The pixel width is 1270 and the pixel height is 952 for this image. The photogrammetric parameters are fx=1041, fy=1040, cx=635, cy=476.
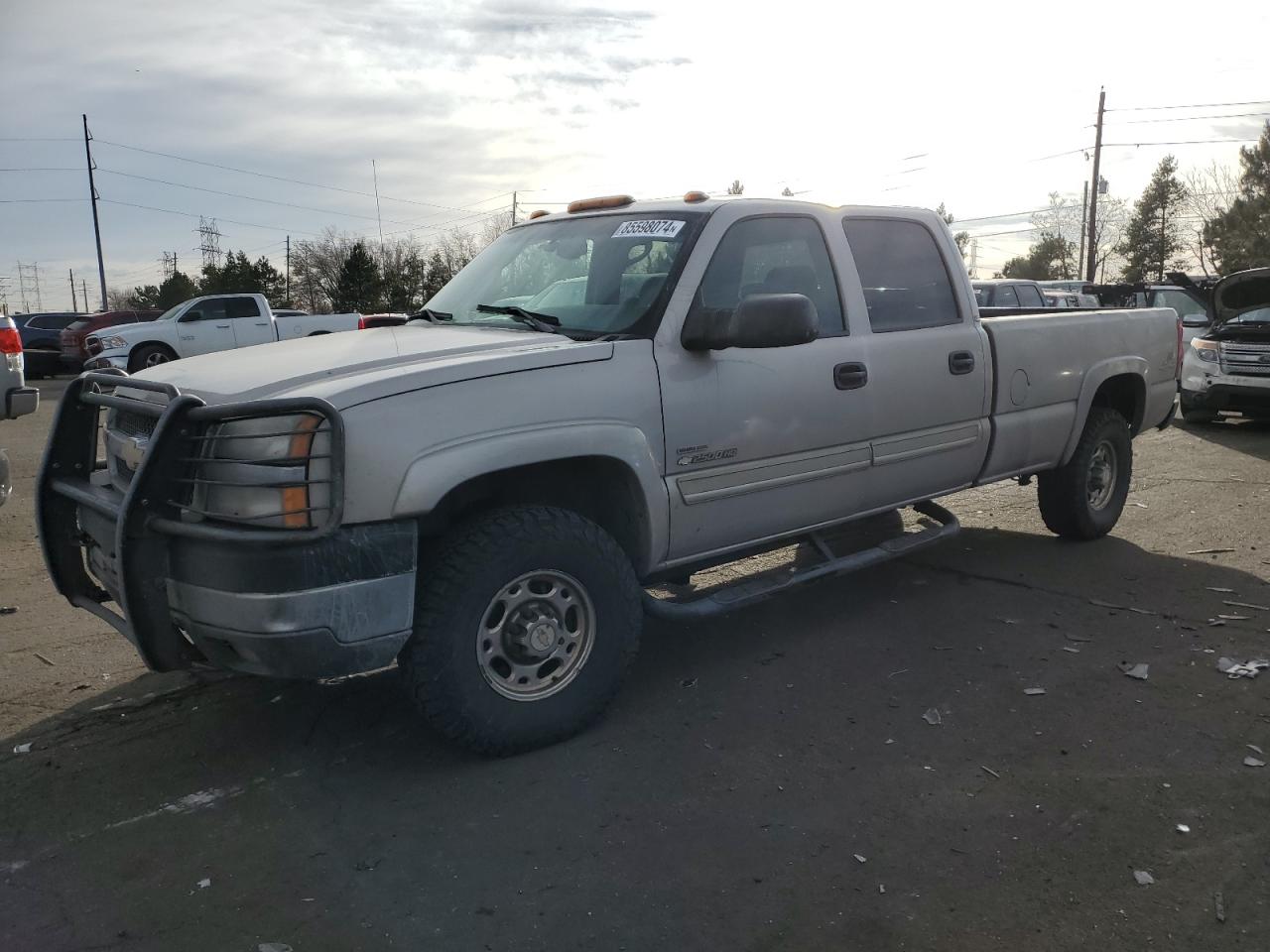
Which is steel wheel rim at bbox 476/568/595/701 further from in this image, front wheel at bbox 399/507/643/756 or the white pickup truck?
the white pickup truck

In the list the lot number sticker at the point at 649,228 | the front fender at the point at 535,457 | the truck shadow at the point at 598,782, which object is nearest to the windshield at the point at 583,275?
the lot number sticker at the point at 649,228

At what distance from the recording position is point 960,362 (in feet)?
16.8

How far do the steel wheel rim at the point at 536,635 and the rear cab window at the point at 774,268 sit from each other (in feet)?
4.06

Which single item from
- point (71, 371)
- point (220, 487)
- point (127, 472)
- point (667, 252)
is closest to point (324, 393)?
point (220, 487)

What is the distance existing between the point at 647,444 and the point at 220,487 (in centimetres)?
146

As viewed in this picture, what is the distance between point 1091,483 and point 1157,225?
74.1 meters

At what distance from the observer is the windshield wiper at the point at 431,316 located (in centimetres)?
463

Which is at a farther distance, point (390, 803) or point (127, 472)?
point (127, 472)

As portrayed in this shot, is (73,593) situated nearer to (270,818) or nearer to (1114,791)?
(270,818)

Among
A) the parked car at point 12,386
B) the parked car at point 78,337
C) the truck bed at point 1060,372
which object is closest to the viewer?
the truck bed at point 1060,372

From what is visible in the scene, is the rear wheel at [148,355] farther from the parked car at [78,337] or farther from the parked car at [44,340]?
the parked car at [44,340]

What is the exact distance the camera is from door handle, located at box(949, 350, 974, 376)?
5082mm

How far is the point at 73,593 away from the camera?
3842 millimetres

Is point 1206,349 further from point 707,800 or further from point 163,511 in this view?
point 163,511
